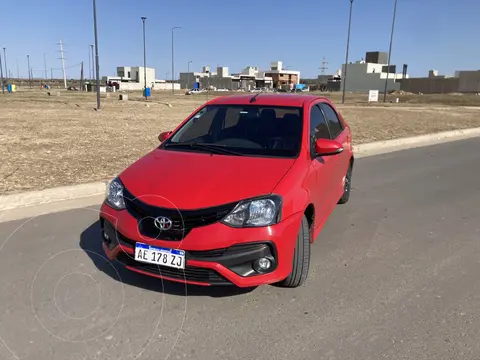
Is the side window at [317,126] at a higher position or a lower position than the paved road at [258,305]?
higher

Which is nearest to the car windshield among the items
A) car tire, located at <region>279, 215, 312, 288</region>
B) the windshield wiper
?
the windshield wiper

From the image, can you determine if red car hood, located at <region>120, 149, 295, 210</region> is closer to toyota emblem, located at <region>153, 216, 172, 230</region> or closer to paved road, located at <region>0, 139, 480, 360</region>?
toyota emblem, located at <region>153, 216, 172, 230</region>

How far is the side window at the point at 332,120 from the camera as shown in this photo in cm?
509

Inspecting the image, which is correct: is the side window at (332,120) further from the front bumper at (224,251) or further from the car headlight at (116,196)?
the car headlight at (116,196)

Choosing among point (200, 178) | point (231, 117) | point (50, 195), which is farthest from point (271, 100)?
point (50, 195)

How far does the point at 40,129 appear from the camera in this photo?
1247 centimetres

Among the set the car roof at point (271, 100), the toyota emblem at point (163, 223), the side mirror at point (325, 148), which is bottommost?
the toyota emblem at point (163, 223)

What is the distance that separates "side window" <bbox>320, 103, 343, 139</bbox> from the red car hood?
1.64 meters

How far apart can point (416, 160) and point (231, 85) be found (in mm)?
92591

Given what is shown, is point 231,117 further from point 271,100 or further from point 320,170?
point 320,170

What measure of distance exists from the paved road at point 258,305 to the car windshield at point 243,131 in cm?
119

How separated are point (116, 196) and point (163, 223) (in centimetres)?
66

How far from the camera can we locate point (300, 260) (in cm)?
333

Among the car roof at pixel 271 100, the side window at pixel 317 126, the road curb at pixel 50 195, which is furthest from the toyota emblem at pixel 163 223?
the road curb at pixel 50 195
